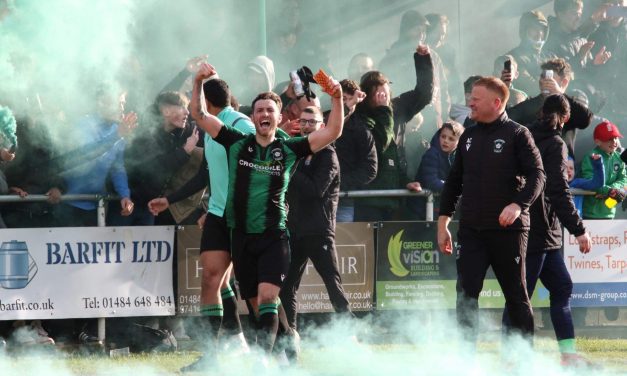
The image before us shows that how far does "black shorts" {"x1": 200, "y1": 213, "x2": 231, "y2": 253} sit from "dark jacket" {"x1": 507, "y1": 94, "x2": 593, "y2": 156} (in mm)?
3572

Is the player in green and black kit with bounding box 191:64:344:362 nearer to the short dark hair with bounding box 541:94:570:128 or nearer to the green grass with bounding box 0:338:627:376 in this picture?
the green grass with bounding box 0:338:627:376

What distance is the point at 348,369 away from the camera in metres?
9.74

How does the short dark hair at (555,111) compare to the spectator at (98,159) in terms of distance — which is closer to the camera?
the short dark hair at (555,111)

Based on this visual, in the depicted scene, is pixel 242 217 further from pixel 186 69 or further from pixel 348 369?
pixel 186 69

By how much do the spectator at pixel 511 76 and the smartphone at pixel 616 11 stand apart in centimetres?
180

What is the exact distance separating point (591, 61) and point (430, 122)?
8.19 feet

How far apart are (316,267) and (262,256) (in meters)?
1.59

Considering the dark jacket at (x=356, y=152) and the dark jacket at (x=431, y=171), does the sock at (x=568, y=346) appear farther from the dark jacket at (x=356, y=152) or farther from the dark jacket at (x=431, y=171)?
the dark jacket at (x=356, y=152)

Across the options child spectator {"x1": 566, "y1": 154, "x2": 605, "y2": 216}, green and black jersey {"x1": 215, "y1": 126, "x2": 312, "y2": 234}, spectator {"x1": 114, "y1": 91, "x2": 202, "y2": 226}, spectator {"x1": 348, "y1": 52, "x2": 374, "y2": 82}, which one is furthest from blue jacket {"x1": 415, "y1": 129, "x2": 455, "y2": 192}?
green and black jersey {"x1": 215, "y1": 126, "x2": 312, "y2": 234}

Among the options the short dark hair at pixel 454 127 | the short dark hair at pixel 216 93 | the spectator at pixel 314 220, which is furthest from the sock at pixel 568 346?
the short dark hair at pixel 216 93

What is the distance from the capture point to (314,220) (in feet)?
34.4

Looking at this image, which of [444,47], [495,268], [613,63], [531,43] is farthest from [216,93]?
[613,63]

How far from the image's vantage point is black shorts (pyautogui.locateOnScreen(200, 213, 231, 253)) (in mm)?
9375

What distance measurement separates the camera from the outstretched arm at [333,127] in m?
8.65
